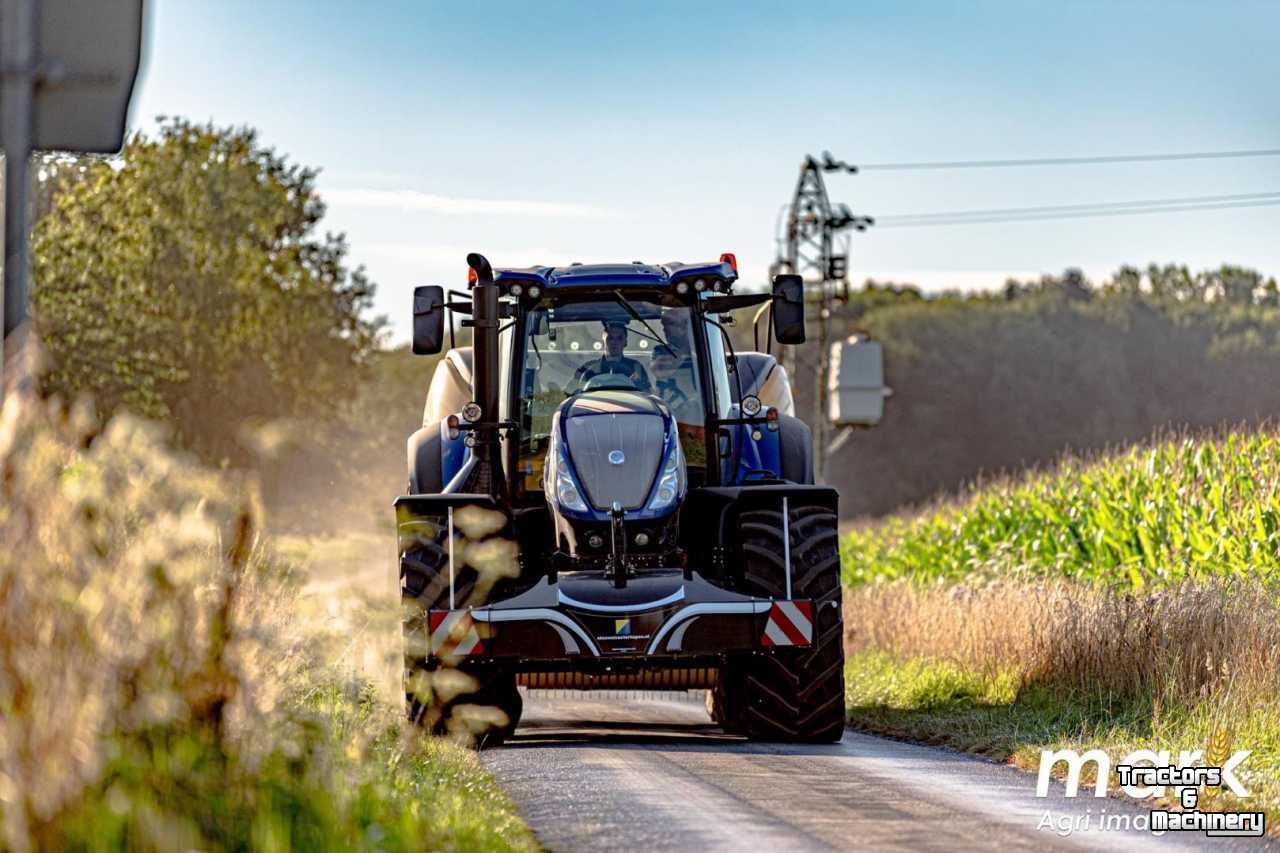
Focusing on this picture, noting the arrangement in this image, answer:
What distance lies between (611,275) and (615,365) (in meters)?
0.61

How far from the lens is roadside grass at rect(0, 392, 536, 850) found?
217 inches

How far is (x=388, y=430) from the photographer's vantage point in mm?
77500

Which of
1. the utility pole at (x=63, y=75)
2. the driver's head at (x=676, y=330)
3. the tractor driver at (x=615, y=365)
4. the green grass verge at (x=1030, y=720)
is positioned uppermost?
the utility pole at (x=63, y=75)

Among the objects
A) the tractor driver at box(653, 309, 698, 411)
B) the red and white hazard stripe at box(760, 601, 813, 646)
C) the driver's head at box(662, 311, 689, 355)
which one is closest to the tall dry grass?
the red and white hazard stripe at box(760, 601, 813, 646)

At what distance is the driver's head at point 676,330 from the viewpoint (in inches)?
508

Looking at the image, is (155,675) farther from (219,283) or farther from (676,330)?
(219,283)

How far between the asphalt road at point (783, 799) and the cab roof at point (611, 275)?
292cm

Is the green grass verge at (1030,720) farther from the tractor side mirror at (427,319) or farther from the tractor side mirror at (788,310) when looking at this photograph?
the tractor side mirror at (427,319)

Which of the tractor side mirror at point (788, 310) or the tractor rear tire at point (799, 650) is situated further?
the tractor side mirror at point (788, 310)

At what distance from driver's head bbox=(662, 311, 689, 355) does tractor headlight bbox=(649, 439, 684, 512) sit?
45.7 inches

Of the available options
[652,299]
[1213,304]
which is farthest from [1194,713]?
[1213,304]

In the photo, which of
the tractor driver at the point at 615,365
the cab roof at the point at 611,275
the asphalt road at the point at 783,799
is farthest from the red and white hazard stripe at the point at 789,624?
the cab roof at the point at 611,275

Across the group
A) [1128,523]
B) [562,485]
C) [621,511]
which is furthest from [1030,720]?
[1128,523]
